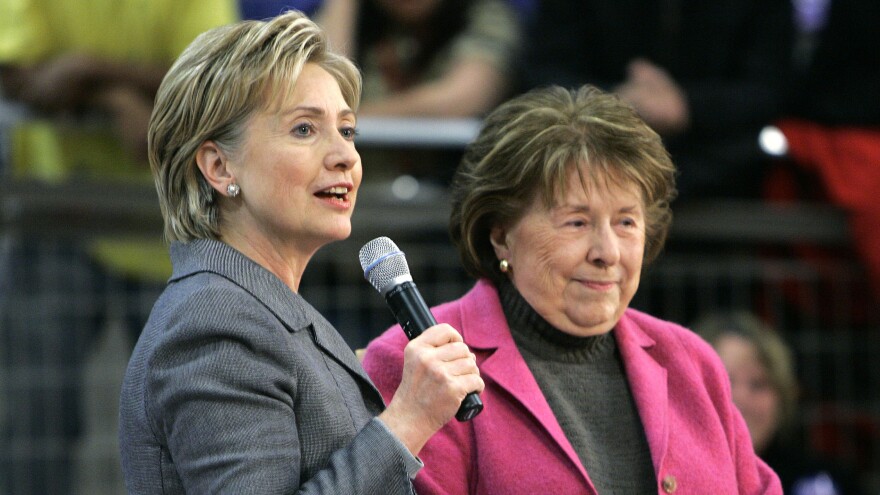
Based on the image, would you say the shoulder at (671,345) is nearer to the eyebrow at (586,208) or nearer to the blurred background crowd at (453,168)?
the eyebrow at (586,208)

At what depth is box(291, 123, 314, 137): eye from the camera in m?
2.41

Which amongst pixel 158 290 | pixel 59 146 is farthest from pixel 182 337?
pixel 59 146

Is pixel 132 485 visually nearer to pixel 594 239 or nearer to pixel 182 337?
pixel 182 337

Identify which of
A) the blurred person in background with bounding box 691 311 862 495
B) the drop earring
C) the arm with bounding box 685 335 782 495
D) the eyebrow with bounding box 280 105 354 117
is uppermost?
the eyebrow with bounding box 280 105 354 117

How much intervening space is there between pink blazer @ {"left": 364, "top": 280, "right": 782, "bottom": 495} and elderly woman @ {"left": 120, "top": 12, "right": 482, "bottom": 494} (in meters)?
0.26

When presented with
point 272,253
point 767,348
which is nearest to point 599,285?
point 272,253

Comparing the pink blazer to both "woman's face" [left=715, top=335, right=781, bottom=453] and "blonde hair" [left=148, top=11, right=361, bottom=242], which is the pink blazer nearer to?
"blonde hair" [left=148, top=11, right=361, bottom=242]

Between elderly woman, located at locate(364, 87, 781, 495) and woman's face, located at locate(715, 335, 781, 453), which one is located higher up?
elderly woman, located at locate(364, 87, 781, 495)

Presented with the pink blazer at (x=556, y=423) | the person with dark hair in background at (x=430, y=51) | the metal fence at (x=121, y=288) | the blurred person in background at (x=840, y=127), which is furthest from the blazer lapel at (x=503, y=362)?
the blurred person in background at (x=840, y=127)

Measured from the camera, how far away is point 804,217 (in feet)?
16.4

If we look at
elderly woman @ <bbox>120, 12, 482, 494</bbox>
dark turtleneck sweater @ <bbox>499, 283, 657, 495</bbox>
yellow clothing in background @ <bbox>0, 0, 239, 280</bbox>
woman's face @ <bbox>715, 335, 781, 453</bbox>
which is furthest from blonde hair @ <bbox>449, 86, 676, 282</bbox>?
yellow clothing in background @ <bbox>0, 0, 239, 280</bbox>

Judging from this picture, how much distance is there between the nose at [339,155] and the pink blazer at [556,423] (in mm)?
483

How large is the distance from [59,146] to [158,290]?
640 mm

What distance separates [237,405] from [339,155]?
48cm
